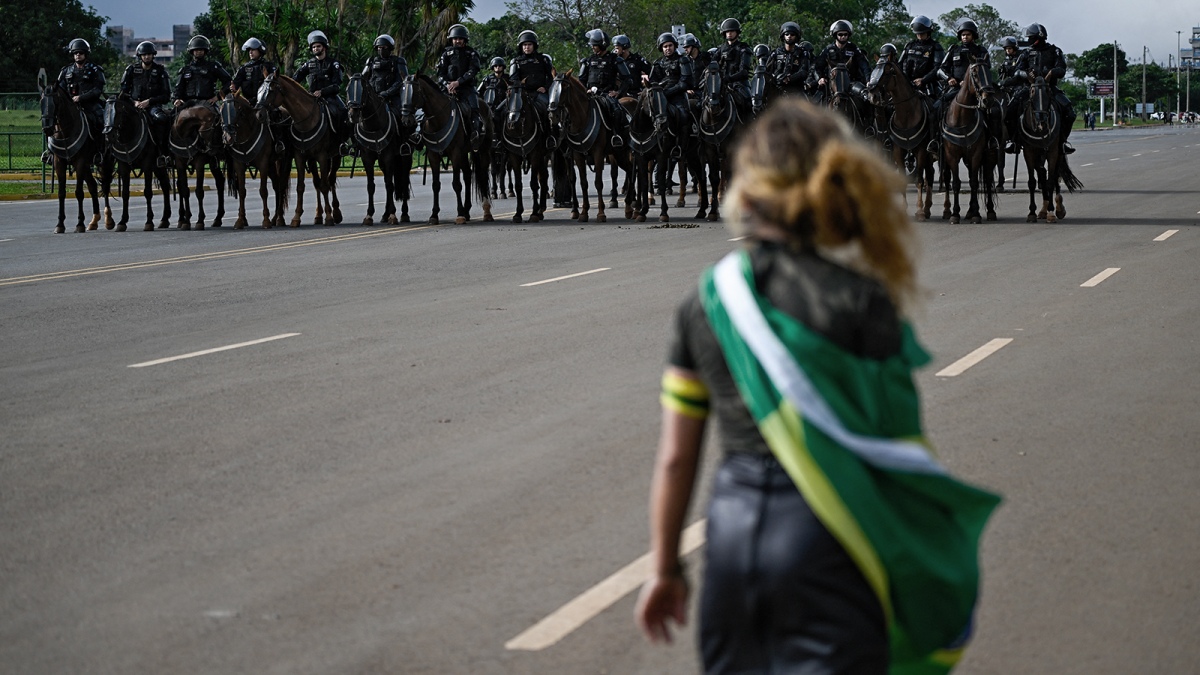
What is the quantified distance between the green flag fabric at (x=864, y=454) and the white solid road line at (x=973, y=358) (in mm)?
7293

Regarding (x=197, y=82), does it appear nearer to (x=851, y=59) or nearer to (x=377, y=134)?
(x=377, y=134)

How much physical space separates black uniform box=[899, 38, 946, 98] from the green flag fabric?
22.7 metres

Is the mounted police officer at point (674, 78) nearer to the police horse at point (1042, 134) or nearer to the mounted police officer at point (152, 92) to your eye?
the police horse at point (1042, 134)

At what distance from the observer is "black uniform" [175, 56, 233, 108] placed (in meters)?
26.3

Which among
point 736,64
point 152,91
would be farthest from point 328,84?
point 736,64

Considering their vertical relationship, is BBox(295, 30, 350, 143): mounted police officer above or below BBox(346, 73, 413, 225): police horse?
above

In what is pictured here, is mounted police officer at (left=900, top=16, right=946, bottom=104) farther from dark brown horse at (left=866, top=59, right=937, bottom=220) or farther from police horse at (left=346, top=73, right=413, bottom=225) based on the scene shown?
police horse at (left=346, top=73, right=413, bottom=225)

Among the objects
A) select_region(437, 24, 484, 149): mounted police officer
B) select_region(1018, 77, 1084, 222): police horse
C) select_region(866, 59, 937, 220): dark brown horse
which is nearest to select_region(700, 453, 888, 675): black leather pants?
select_region(1018, 77, 1084, 222): police horse

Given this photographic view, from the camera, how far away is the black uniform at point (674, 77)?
26719 millimetres

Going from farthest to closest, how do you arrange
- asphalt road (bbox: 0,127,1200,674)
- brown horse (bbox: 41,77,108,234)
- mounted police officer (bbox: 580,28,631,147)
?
1. mounted police officer (bbox: 580,28,631,147)
2. brown horse (bbox: 41,77,108,234)
3. asphalt road (bbox: 0,127,1200,674)

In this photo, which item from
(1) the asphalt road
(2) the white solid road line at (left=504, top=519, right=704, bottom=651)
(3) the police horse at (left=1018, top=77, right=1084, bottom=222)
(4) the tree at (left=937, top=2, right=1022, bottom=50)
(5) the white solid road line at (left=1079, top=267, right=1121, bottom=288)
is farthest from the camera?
(4) the tree at (left=937, top=2, right=1022, bottom=50)

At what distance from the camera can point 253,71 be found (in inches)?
1033

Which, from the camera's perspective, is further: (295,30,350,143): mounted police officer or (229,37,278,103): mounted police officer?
(295,30,350,143): mounted police officer

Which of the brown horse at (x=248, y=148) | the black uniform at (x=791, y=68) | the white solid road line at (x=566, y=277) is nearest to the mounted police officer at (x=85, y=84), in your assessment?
the brown horse at (x=248, y=148)
